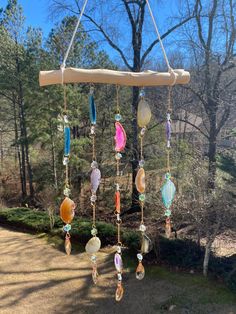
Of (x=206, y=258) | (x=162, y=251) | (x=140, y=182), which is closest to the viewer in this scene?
(x=140, y=182)

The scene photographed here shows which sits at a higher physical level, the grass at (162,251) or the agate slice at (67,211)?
the agate slice at (67,211)

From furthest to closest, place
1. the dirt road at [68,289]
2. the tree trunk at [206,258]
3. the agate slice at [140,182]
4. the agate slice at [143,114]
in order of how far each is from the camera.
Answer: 1. the tree trunk at [206,258]
2. the dirt road at [68,289]
3. the agate slice at [140,182]
4. the agate slice at [143,114]

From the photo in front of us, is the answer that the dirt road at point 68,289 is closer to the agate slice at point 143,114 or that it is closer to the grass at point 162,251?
the grass at point 162,251

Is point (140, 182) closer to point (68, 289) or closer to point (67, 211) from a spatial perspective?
point (67, 211)

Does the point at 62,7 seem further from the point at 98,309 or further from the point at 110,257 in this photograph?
the point at 98,309

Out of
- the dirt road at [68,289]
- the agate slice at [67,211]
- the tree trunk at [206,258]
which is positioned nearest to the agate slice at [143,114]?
the agate slice at [67,211]

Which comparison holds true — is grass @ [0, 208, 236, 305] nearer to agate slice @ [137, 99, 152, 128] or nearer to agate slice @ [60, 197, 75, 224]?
agate slice @ [60, 197, 75, 224]

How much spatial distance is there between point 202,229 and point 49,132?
6348 millimetres

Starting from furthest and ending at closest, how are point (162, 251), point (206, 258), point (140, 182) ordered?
point (162, 251)
point (206, 258)
point (140, 182)

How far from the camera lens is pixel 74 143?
852 centimetres

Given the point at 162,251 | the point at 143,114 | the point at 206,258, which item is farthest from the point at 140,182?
the point at 162,251

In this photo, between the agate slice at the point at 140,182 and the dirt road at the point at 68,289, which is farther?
the dirt road at the point at 68,289

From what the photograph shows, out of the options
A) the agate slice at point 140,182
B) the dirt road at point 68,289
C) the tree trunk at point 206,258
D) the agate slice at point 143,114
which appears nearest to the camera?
the agate slice at point 143,114

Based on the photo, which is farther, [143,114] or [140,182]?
[140,182]
